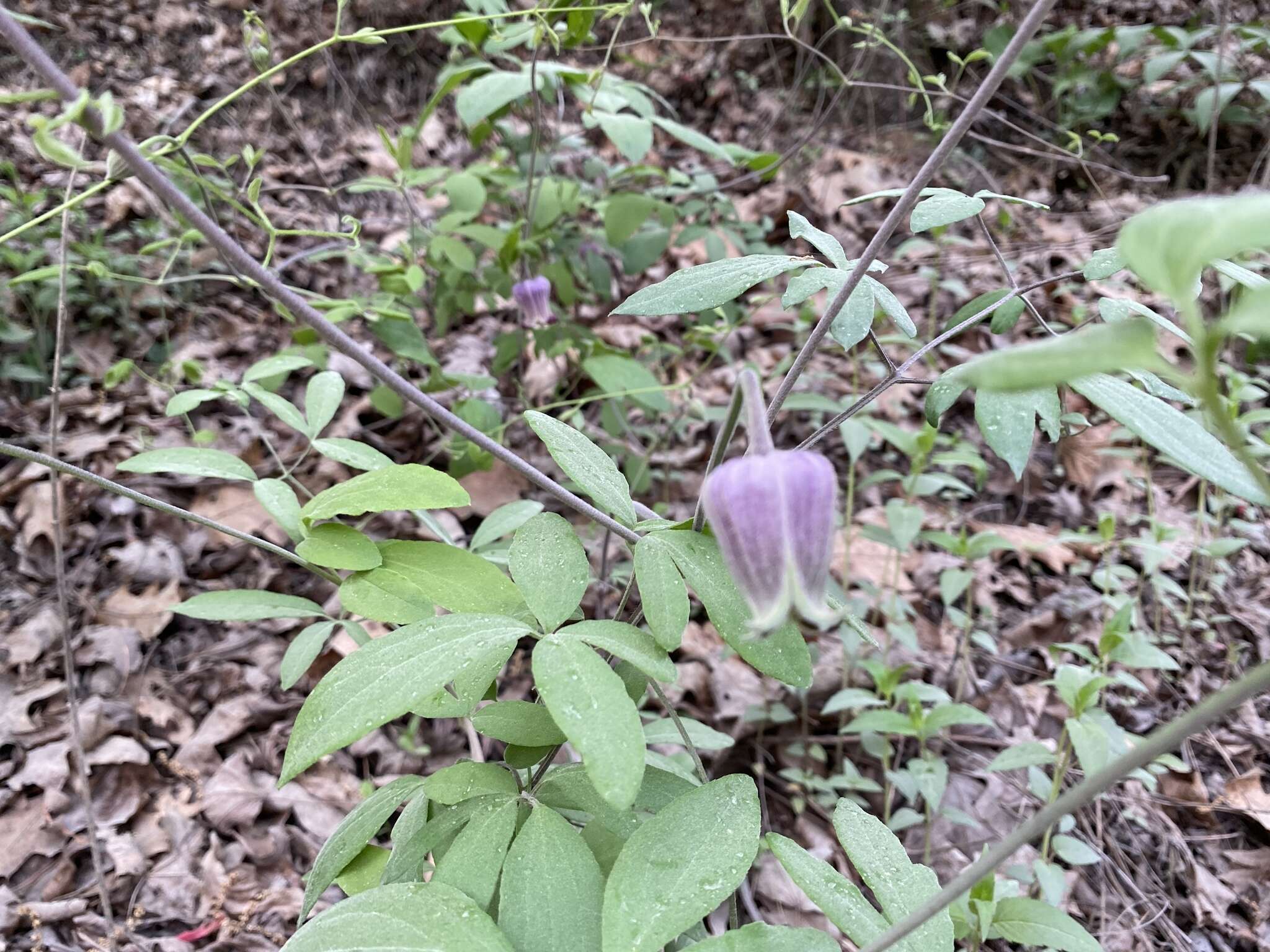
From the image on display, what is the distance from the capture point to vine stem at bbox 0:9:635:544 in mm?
757

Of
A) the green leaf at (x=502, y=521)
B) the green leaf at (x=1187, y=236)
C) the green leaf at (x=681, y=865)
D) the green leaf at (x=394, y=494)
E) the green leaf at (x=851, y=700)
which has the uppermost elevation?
the green leaf at (x=1187, y=236)

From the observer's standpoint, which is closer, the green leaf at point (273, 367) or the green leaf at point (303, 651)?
the green leaf at point (303, 651)

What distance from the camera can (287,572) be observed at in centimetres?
268

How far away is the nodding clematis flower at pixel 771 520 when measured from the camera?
2.55ft

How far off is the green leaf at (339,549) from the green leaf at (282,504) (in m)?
0.05

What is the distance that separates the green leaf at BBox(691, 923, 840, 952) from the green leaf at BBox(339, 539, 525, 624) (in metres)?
0.45

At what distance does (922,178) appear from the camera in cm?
89

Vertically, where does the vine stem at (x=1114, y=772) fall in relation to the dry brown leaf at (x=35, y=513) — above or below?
above

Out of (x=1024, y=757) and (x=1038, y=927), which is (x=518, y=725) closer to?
(x=1038, y=927)

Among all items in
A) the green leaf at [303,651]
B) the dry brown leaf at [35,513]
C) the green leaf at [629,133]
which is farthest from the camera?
the dry brown leaf at [35,513]

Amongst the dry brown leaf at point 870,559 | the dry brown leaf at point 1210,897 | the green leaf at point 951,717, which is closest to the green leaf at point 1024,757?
the green leaf at point 951,717

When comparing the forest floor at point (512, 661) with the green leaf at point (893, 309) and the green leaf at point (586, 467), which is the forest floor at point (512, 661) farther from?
the green leaf at point (893, 309)

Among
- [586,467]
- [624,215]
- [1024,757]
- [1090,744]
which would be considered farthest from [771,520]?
[624,215]

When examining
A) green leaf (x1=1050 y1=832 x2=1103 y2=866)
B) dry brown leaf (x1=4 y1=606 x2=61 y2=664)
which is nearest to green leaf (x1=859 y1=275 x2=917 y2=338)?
green leaf (x1=1050 y1=832 x2=1103 y2=866)
